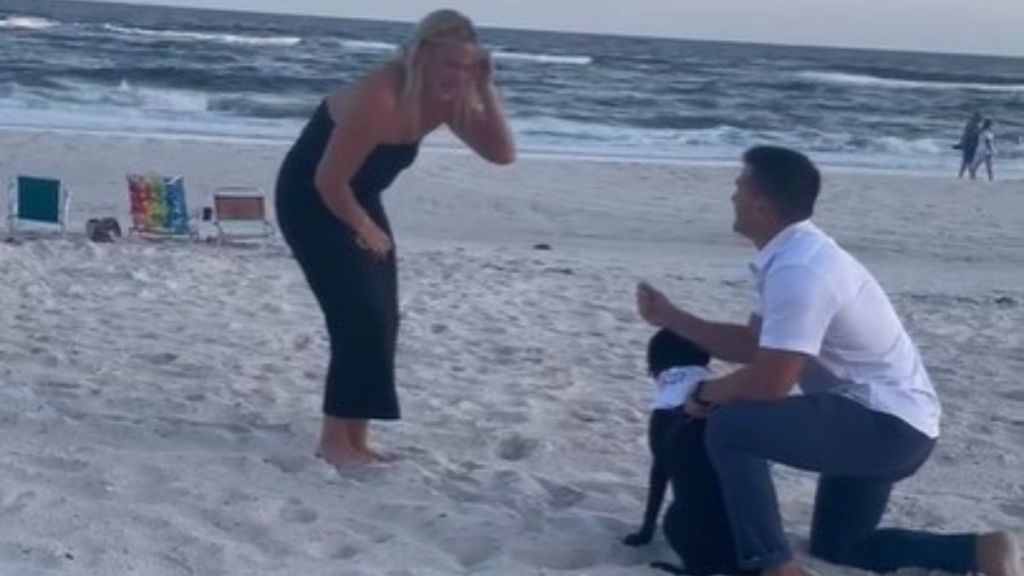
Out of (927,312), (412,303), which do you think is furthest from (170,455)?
(927,312)

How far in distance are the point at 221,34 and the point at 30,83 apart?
28245 millimetres

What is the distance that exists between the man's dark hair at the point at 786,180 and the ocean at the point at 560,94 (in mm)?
18676

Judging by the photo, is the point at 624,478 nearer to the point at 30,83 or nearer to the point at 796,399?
the point at 796,399

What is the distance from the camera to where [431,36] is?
5.24 meters

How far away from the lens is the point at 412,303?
9172mm

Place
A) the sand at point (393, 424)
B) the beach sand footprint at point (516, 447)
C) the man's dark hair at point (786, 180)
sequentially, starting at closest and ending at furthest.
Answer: the man's dark hair at point (786, 180) → the sand at point (393, 424) → the beach sand footprint at point (516, 447)

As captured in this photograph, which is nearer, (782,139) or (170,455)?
(170,455)

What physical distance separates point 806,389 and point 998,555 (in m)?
0.56

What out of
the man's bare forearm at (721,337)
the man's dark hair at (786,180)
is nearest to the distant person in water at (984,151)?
the man's bare forearm at (721,337)

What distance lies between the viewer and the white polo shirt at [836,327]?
431 cm

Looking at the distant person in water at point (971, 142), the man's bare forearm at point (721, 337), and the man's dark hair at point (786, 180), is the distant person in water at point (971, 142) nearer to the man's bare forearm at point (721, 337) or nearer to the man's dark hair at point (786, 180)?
the man's bare forearm at point (721, 337)

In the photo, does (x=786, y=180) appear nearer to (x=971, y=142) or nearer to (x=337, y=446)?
(x=337, y=446)

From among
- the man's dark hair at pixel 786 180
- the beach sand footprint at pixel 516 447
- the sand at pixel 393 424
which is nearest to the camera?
the man's dark hair at pixel 786 180

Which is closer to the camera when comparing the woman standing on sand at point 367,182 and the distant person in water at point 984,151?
the woman standing on sand at point 367,182
